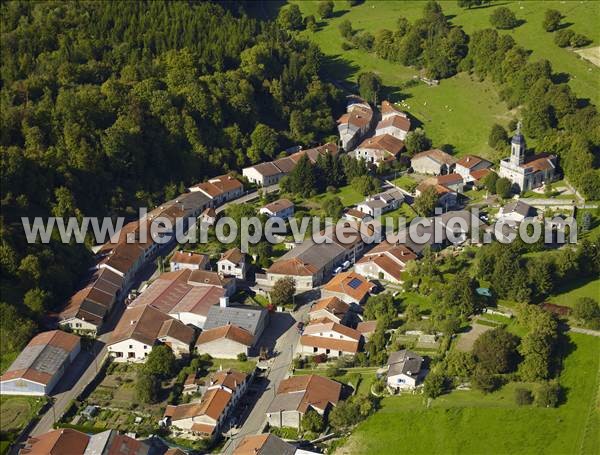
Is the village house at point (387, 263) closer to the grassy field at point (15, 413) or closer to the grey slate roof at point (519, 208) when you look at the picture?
the grey slate roof at point (519, 208)

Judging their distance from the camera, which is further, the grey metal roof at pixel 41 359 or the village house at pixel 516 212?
the village house at pixel 516 212

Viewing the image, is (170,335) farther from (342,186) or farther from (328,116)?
(328,116)

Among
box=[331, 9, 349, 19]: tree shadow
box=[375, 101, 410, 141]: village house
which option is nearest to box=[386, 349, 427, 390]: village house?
box=[375, 101, 410, 141]: village house

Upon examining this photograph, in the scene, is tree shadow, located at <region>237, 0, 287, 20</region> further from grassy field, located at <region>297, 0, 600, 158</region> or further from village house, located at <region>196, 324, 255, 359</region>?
village house, located at <region>196, 324, 255, 359</region>

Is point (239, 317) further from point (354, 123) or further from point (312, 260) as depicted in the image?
point (354, 123)

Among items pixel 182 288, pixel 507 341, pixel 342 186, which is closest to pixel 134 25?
pixel 342 186

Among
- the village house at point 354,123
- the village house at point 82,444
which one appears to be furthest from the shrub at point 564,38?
the village house at point 82,444
